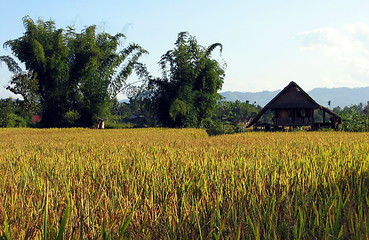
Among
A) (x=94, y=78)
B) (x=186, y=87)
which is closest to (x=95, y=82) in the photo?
(x=94, y=78)

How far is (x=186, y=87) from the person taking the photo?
29156 millimetres

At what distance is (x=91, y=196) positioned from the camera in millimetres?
2414

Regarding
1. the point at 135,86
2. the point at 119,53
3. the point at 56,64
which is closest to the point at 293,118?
the point at 135,86

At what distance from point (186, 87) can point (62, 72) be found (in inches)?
382

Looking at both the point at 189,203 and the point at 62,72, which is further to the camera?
the point at 62,72

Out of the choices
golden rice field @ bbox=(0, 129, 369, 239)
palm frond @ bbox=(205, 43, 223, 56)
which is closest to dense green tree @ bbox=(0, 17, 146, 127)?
palm frond @ bbox=(205, 43, 223, 56)

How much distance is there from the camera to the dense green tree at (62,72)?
26531mm

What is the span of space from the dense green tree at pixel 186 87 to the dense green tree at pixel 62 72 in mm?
4106

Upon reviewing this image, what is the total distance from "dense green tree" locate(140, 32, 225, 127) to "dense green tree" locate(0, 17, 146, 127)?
4.11 m

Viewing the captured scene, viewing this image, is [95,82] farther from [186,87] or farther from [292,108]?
[292,108]

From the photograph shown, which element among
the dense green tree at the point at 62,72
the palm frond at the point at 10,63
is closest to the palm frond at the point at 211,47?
the dense green tree at the point at 62,72

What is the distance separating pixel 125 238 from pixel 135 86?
3052 cm

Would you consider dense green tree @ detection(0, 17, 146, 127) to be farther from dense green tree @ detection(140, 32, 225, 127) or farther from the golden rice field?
the golden rice field

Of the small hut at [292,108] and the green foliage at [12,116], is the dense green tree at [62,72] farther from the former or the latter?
the small hut at [292,108]
